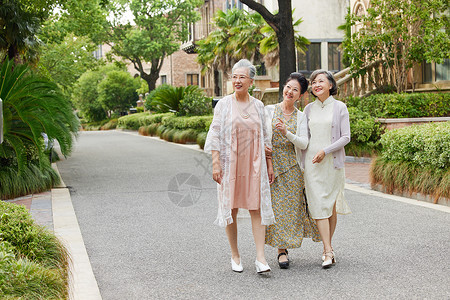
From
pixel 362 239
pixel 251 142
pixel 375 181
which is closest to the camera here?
pixel 251 142

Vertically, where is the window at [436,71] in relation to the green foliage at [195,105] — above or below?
above

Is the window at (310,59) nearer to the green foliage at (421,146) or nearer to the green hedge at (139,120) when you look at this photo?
the green hedge at (139,120)

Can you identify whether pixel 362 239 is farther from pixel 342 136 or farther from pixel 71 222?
pixel 71 222

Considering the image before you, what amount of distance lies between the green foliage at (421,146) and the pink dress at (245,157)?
4.89 m

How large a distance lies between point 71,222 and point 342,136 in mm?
4146

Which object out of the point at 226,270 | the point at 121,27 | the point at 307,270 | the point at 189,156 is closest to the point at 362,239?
the point at 307,270

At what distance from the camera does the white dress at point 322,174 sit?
241 inches

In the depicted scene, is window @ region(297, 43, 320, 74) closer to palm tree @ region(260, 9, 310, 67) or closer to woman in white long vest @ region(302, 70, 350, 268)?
palm tree @ region(260, 9, 310, 67)

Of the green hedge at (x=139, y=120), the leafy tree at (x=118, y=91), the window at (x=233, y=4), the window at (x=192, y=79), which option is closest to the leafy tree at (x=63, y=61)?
the green hedge at (x=139, y=120)

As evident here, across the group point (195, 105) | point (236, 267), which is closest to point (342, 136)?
point (236, 267)

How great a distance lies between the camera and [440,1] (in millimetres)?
18047

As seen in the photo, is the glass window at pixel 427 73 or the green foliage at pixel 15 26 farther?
the glass window at pixel 427 73

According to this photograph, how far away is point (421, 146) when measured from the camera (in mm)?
10422

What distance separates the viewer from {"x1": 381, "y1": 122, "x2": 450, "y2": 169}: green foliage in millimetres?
9896
